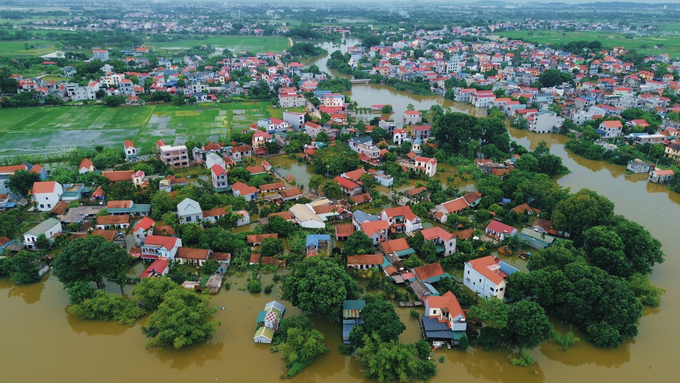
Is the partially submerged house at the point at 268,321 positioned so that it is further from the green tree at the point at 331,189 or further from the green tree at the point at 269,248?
the green tree at the point at 331,189

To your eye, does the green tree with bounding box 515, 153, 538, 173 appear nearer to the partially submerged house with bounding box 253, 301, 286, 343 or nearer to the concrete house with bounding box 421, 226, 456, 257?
the concrete house with bounding box 421, 226, 456, 257

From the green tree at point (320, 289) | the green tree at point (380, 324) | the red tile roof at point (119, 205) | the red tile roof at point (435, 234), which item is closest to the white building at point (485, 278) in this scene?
the red tile roof at point (435, 234)

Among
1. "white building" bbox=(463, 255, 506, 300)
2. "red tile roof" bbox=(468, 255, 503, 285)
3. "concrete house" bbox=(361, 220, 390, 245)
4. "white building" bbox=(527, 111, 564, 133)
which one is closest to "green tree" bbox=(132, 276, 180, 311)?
"concrete house" bbox=(361, 220, 390, 245)

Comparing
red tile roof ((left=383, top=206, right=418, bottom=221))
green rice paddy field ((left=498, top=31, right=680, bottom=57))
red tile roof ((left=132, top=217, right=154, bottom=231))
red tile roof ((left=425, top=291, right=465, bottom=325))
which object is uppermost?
green rice paddy field ((left=498, top=31, right=680, bottom=57))

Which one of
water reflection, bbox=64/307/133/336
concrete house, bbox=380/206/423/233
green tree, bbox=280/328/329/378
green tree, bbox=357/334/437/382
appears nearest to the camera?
green tree, bbox=357/334/437/382

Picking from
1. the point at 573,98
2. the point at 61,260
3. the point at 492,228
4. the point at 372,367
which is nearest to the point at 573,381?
the point at 372,367

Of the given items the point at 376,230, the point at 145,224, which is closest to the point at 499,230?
the point at 376,230
